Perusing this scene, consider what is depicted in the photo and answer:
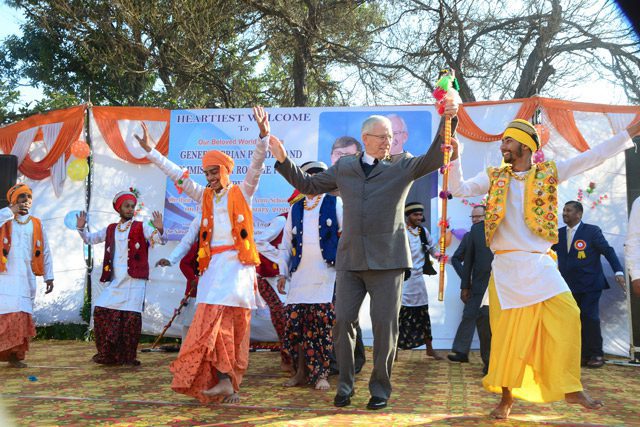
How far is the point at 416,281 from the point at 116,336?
3336 mm

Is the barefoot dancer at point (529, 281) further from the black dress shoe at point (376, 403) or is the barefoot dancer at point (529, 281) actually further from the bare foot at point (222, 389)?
the bare foot at point (222, 389)

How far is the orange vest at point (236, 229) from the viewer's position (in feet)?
16.9

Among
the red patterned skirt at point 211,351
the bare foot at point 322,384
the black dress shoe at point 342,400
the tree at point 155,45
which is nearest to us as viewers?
the black dress shoe at point 342,400

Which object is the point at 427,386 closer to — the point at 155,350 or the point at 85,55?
the point at 155,350

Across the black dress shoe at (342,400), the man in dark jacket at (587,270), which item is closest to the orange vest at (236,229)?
the black dress shoe at (342,400)

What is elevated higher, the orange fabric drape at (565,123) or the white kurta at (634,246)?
the orange fabric drape at (565,123)

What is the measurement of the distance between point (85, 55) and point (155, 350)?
6799 millimetres

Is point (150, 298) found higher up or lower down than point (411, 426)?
higher up

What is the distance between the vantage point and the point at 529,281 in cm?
429

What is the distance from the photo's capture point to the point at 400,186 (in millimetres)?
4621

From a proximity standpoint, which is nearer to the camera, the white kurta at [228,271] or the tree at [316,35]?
the white kurta at [228,271]

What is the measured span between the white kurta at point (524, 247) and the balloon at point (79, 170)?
6281 millimetres

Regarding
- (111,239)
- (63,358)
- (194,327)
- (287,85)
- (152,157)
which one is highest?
(287,85)

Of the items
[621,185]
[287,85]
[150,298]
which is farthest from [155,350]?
[287,85]
